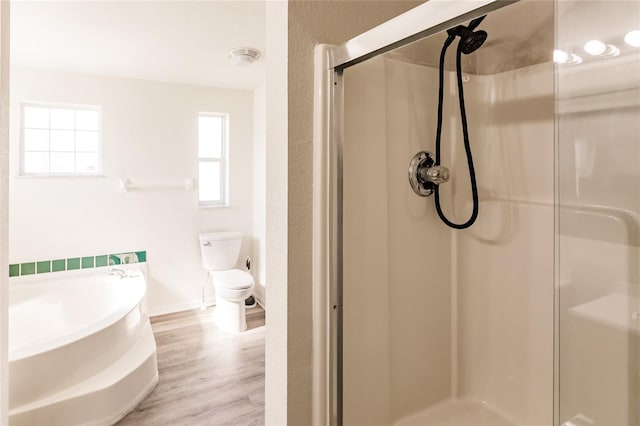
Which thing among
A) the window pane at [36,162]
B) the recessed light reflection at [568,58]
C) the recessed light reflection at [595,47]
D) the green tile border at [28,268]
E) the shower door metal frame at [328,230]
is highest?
the window pane at [36,162]

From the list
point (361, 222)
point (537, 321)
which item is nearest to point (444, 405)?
point (537, 321)

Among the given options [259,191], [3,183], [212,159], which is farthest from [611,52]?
[212,159]

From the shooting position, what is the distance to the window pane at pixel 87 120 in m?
3.36

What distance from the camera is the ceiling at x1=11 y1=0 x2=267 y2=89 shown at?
6.76 feet

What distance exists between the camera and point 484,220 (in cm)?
151

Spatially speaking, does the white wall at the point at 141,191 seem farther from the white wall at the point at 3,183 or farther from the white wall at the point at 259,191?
the white wall at the point at 3,183

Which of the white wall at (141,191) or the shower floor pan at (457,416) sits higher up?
the white wall at (141,191)

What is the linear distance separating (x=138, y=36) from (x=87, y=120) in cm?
136

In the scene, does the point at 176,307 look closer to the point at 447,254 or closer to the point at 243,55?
the point at 243,55

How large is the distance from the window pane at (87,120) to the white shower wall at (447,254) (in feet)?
10.4

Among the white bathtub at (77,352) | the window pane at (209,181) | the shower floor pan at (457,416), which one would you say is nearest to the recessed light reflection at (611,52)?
the shower floor pan at (457,416)

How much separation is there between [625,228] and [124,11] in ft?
8.26

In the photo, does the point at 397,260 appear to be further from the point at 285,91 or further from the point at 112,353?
the point at 112,353

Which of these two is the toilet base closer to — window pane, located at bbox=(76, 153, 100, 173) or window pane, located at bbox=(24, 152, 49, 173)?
window pane, located at bbox=(76, 153, 100, 173)
